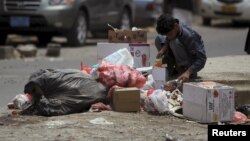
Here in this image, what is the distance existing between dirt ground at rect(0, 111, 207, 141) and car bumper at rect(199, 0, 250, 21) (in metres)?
15.6

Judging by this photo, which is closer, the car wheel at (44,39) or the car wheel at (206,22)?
the car wheel at (44,39)

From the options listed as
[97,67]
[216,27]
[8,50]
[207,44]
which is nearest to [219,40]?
[207,44]

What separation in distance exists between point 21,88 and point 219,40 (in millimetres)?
9989

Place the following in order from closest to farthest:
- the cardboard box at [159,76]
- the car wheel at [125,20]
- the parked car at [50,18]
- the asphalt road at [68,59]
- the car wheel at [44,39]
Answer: the cardboard box at [159,76], the asphalt road at [68,59], the parked car at [50,18], the car wheel at [44,39], the car wheel at [125,20]

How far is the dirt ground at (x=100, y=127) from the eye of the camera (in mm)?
6457

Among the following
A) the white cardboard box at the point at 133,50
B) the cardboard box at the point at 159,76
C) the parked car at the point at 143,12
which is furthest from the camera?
the parked car at the point at 143,12

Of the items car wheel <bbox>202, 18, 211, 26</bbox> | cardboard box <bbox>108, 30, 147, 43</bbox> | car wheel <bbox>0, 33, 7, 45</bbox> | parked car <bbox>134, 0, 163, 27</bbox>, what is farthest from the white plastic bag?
car wheel <bbox>202, 18, 211, 26</bbox>

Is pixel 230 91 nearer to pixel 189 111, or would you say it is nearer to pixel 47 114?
pixel 189 111

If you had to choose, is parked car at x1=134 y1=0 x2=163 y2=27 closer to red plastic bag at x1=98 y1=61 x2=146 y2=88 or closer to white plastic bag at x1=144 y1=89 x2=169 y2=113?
red plastic bag at x1=98 y1=61 x2=146 y2=88

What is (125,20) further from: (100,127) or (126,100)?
(100,127)

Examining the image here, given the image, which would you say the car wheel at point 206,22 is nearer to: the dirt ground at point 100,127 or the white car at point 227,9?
the white car at point 227,9

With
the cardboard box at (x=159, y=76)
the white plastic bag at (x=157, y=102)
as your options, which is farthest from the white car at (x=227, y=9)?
the white plastic bag at (x=157, y=102)

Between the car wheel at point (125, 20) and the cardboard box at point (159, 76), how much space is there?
32.3 feet

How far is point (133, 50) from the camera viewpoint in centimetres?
897
